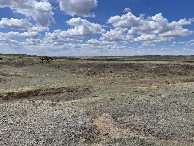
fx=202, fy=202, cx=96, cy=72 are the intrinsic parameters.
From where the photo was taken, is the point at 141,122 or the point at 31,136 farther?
the point at 141,122

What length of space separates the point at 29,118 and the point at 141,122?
9419mm

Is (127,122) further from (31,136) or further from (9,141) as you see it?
(9,141)

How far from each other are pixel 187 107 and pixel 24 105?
1675 cm

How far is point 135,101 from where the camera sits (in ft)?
74.6

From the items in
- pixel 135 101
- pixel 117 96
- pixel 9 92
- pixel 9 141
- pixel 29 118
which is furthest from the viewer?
pixel 9 92

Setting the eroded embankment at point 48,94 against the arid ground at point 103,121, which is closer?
the arid ground at point 103,121

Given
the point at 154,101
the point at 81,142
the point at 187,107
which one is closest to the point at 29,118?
the point at 81,142

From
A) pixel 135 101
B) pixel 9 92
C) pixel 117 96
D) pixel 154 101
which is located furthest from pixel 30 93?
pixel 154 101

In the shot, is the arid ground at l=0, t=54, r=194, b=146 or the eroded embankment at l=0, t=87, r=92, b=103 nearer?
the arid ground at l=0, t=54, r=194, b=146

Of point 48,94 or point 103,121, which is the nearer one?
point 103,121

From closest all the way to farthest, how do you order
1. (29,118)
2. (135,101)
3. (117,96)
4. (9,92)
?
(29,118) < (135,101) < (117,96) < (9,92)

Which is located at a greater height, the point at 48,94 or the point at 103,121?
the point at 48,94

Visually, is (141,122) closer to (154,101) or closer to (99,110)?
(99,110)

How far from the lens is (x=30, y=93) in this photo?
28922mm
